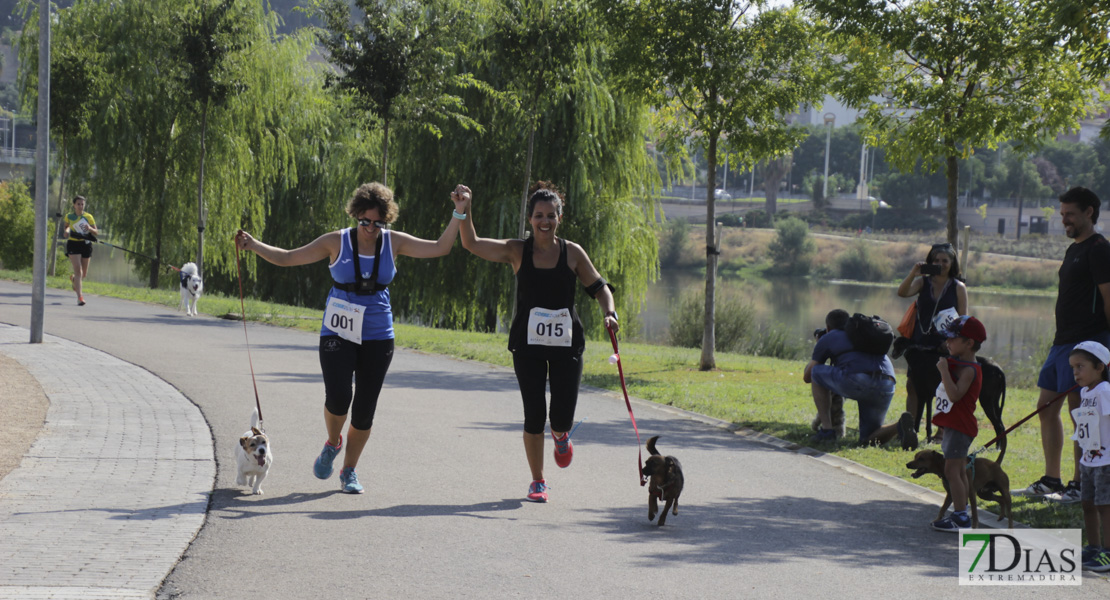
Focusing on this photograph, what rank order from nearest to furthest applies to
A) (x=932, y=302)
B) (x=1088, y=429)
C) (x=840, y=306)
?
(x=1088, y=429), (x=932, y=302), (x=840, y=306)

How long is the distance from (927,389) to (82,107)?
22.5 m

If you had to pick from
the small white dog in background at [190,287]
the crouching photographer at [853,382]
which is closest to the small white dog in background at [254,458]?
the crouching photographer at [853,382]

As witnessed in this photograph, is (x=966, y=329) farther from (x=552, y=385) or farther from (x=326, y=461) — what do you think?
(x=326, y=461)

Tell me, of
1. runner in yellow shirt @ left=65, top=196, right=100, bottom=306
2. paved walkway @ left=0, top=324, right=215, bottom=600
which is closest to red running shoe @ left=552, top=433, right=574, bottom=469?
paved walkway @ left=0, top=324, right=215, bottom=600

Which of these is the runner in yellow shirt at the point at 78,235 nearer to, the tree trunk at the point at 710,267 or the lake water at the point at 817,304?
the lake water at the point at 817,304

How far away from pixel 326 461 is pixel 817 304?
49676 mm

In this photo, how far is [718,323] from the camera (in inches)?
1046

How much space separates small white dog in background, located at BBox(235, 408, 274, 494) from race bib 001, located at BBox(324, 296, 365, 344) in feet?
2.73

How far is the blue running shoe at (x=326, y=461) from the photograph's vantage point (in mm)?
6910

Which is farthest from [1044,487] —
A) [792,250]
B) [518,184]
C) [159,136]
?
[792,250]

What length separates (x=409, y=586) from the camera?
5047 mm

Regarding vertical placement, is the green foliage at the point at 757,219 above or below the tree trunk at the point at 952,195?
above

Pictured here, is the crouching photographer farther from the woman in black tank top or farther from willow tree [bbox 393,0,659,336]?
willow tree [bbox 393,0,659,336]

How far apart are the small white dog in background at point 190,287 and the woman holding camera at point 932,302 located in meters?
13.5
